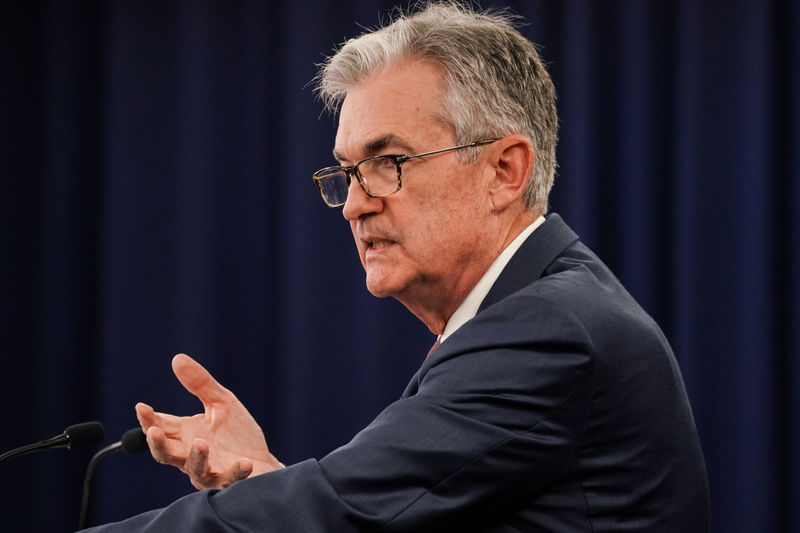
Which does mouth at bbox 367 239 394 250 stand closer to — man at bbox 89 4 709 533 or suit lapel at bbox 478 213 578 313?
man at bbox 89 4 709 533

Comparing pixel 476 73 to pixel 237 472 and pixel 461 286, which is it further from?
pixel 237 472

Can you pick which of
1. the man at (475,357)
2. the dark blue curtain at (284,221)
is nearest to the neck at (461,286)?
the man at (475,357)

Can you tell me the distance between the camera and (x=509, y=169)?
133 centimetres

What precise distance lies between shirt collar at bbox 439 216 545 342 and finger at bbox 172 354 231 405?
1.44 feet

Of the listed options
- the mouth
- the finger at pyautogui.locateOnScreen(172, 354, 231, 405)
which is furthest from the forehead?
the finger at pyautogui.locateOnScreen(172, 354, 231, 405)

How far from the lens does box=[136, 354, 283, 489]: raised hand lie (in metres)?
1.21

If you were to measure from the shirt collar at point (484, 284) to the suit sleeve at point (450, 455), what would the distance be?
0.29 m

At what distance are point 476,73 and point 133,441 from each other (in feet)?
2.79

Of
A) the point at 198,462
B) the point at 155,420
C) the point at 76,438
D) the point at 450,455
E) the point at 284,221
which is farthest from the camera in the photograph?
the point at 284,221

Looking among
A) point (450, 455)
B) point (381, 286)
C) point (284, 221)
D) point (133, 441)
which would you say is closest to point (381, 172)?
point (381, 286)

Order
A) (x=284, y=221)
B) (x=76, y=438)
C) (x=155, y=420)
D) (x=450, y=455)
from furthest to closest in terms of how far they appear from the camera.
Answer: (x=284, y=221), (x=76, y=438), (x=155, y=420), (x=450, y=455)

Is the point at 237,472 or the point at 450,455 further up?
the point at 450,455

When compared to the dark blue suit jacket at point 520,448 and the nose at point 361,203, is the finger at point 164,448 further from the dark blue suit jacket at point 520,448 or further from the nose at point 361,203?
the nose at point 361,203

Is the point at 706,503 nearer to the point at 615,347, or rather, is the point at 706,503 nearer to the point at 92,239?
the point at 615,347
